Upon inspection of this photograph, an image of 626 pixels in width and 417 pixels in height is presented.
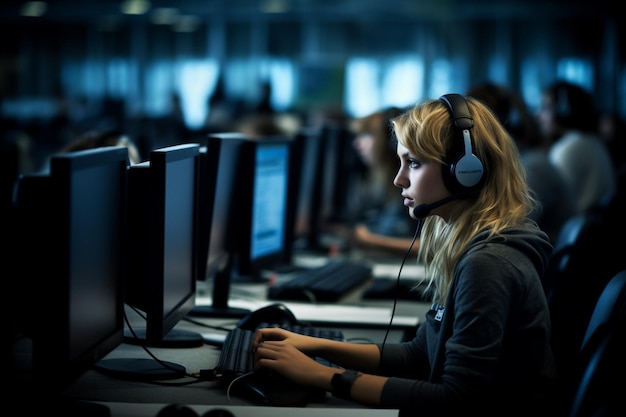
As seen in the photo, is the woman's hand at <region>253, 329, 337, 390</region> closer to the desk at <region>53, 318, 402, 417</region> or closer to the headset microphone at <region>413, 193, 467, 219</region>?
the desk at <region>53, 318, 402, 417</region>

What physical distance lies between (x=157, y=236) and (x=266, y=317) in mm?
519

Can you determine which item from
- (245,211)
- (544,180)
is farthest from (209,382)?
(544,180)

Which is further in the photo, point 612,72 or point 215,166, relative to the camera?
point 612,72

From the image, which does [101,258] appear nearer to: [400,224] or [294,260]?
[294,260]

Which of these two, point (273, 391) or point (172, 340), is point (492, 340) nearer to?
point (273, 391)

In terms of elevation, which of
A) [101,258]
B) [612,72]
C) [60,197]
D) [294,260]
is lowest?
[294,260]

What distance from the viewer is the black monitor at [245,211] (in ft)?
7.80

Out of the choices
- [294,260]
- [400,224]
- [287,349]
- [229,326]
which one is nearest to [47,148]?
[400,224]

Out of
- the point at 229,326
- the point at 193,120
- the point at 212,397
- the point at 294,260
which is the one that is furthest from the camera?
the point at 193,120

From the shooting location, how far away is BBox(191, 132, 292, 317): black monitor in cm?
238

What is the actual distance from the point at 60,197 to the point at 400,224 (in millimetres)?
3633

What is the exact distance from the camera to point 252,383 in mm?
1735

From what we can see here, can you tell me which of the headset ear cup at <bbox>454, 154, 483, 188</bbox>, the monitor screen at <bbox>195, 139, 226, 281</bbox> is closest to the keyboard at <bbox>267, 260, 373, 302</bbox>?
the monitor screen at <bbox>195, 139, 226, 281</bbox>

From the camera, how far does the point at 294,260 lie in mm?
3773
